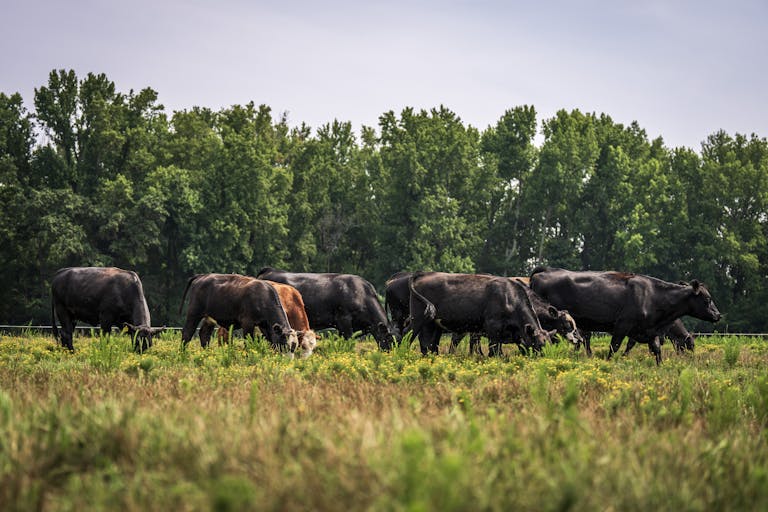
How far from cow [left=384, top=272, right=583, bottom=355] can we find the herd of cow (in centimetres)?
3

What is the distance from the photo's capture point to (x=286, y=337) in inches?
615

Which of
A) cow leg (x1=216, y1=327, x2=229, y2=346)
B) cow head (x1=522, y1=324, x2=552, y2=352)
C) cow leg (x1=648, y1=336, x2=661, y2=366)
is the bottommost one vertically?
cow leg (x1=216, y1=327, x2=229, y2=346)

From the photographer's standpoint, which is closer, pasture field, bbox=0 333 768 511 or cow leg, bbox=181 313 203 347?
pasture field, bbox=0 333 768 511

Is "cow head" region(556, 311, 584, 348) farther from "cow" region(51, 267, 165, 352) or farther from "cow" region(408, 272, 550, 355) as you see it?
"cow" region(51, 267, 165, 352)

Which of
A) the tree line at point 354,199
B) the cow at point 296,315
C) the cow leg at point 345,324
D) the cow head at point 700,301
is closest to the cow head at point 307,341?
the cow at point 296,315

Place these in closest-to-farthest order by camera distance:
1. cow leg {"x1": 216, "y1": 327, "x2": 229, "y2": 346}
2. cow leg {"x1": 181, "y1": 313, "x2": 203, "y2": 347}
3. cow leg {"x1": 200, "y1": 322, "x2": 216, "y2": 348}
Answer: cow leg {"x1": 181, "y1": 313, "x2": 203, "y2": 347}
cow leg {"x1": 200, "y1": 322, "x2": 216, "y2": 348}
cow leg {"x1": 216, "y1": 327, "x2": 229, "y2": 346}

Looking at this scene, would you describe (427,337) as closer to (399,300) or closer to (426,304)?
(426,304)

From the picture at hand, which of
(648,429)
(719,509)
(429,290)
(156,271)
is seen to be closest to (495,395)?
(648,429)

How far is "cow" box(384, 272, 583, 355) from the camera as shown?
17906 millimetres

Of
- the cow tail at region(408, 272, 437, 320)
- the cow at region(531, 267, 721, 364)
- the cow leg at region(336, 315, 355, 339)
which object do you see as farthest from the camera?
the cow leg at region(336, 315, 355, 339)

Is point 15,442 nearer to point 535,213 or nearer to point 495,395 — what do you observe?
point 495,395

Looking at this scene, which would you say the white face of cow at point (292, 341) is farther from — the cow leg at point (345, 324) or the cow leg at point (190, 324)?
the cow leg at point (345, 324)

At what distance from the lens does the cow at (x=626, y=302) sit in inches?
729

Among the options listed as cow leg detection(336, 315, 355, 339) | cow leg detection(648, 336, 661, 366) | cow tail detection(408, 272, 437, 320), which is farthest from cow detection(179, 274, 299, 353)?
cow leg detection(648, 336, 661, 366)
